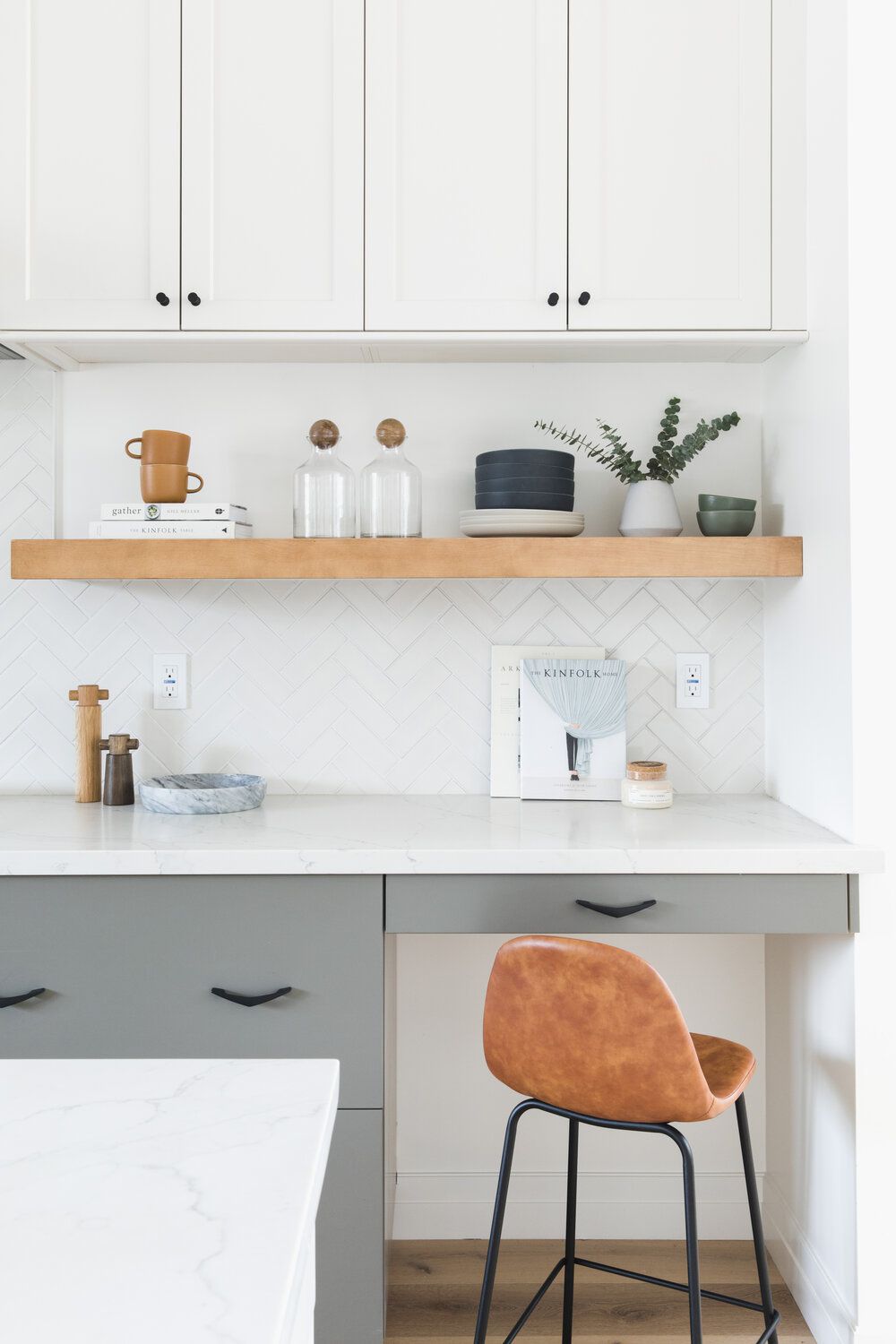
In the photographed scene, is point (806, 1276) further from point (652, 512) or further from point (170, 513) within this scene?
point (170, 513)

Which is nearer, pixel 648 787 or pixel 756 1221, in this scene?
pixel 756 1221

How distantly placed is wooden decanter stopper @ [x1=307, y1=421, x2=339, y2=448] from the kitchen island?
2.84 ft

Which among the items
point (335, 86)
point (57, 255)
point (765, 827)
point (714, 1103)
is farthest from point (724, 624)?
point (57, 255)

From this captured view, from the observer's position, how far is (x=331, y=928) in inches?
71.1

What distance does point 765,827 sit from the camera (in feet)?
6.53

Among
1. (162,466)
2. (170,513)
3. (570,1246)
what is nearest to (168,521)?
(170,513)

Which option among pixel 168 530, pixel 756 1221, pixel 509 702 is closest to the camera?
pixel 756 1221

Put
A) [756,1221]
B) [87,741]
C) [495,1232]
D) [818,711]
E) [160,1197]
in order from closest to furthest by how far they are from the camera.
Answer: [160,1197]
[495,1232]
[756,1221]
[818,711]
[87,741]

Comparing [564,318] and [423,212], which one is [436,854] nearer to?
[564,318]

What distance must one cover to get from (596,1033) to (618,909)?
36 centimetres

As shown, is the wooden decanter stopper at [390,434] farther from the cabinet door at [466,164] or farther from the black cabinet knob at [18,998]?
the black cabinet knob at [18,998]

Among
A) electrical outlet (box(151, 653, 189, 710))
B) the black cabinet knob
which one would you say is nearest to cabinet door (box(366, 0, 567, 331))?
electrical outlet (box(151, 653, 189, 710))

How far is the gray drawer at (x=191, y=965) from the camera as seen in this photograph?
1.80 meters

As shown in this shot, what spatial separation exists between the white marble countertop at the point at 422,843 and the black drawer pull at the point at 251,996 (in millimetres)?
203
